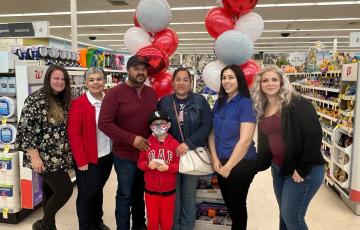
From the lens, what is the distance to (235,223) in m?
2.54

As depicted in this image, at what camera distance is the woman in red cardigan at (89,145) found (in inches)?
105

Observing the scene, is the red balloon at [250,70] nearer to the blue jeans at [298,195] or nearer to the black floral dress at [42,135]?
the blue jeans at [298,195]

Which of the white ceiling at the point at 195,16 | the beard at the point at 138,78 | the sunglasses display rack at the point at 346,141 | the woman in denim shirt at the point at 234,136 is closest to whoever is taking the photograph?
the woman in denim shirt at the point at 234,136

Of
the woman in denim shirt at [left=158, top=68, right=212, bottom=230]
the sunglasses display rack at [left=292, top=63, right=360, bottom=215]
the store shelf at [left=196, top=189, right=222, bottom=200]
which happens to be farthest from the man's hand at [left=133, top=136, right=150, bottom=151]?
the sunglasses display rack at [left=292, top=63, right=360, bottom=215]

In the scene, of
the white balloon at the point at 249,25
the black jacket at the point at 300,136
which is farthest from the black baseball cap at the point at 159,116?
the white balloon at the point at 249,25

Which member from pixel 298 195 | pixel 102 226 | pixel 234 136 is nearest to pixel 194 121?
pixel 234 136

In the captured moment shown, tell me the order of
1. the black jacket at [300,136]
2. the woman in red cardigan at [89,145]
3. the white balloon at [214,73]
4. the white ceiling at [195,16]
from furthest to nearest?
the white ceiling at [195,16]
the white balloon at [214,73]
the woman in red cardigan at [89,145]
the black jacket at [300,136]

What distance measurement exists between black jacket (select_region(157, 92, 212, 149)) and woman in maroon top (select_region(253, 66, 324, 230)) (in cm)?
40

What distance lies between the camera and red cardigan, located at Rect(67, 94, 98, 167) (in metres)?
2.65

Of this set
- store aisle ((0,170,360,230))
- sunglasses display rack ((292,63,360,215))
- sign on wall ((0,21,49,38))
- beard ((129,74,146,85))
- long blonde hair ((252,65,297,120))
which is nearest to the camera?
long blonde hair ((252,65,297,120))

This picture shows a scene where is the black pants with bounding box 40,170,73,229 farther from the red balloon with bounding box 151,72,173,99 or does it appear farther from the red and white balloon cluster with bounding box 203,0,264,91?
the red and white balloon cluster with bounding box 203,0,264,91

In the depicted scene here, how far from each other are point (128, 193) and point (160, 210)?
0.32 m

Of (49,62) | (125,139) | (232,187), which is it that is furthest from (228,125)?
(49,62)

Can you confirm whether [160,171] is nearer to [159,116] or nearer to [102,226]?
[159,116]
